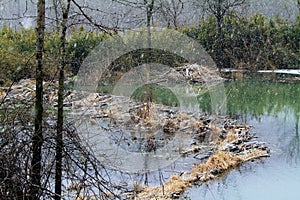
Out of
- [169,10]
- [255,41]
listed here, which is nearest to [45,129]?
[169,10]

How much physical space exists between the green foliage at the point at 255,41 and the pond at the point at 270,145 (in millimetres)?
3087

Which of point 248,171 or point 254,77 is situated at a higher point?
point 254,77

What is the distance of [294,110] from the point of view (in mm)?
7238

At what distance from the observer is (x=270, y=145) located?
521 cm

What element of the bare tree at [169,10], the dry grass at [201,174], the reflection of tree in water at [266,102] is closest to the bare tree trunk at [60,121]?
the bare tree at [169,10]

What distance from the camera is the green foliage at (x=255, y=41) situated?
12547 mm

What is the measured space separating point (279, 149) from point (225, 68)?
26.1 feet

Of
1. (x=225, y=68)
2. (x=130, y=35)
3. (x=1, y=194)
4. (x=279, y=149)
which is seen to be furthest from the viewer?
(x=225, y=68)

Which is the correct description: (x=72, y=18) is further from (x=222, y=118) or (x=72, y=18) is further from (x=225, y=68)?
(x=225, y=68)

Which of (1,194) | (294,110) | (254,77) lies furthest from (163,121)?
(254,77)

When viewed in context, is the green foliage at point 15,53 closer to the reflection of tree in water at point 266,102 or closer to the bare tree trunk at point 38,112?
the bare tree trunk at point 38,112

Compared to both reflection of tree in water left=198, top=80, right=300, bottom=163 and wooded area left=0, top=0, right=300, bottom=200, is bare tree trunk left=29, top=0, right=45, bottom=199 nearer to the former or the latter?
wooded area left=0, top=0, right=300, bottom=200

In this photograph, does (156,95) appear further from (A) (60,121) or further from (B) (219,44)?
(A) (60,121)

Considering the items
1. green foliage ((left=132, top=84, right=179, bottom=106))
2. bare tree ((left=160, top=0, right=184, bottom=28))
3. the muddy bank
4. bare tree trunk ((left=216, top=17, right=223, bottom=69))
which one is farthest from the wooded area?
bare tree trunk ((left=216, top=17, right=223, bottom=69))
